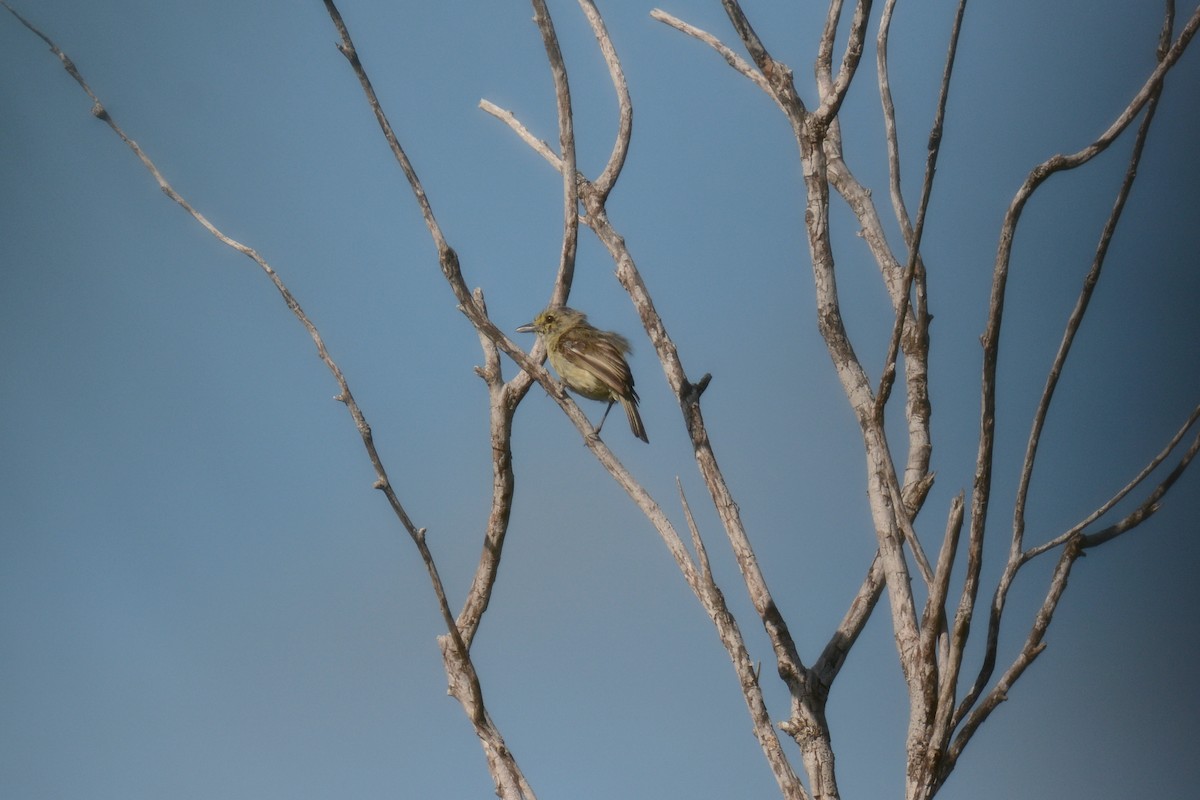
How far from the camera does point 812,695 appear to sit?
321cm

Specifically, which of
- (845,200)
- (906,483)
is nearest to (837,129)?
(845,200)

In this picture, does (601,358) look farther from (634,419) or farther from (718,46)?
(718,46)

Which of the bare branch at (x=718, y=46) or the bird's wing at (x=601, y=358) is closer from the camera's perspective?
the bare branch at (x=718, y=46)

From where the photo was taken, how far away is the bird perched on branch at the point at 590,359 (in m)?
5.93

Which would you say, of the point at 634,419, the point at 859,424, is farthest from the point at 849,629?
the point at 634,419

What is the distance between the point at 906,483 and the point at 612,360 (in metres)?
2.61

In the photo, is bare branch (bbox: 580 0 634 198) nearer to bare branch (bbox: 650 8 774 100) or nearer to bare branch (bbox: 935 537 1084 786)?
bare branch (bbox: 650 8 774 100)

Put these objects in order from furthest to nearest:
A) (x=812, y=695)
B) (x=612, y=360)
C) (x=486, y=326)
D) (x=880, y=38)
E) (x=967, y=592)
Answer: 1. (x=612, y=360)
2. (x=880, y=38)
3. (x=486, y=326)
4. (x=812, y=695)
5. (x=967, y=592)

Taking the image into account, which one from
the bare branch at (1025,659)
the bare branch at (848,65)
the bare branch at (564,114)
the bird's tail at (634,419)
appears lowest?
the bare branch at (1025,659)

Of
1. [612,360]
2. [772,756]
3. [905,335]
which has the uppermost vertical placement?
[612,360]

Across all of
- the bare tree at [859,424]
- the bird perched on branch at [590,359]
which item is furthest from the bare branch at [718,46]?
the bird perched on branch at [590,359]

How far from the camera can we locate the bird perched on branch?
19.5 ft

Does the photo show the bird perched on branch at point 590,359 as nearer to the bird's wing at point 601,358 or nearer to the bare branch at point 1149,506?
the bird's wing at point 601,358

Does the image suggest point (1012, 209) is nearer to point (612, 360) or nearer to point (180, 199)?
point (180, 199)
